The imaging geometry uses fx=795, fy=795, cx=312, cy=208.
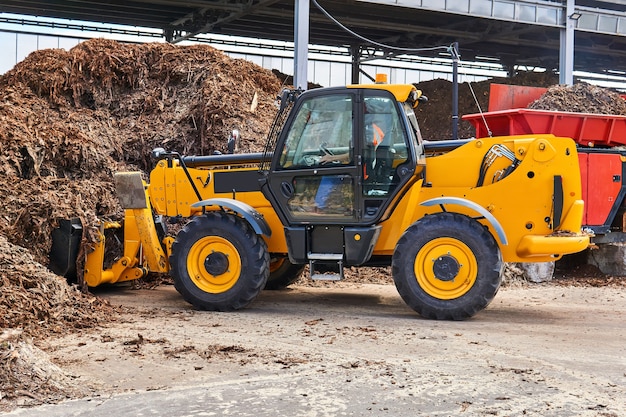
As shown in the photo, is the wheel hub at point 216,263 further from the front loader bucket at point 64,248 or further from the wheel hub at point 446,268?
the wheel hub at point 446,268

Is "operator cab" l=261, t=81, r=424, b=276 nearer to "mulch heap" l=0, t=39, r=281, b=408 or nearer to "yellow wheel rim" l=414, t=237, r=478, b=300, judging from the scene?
"yellow wheel rim" l=414, t=237, r=478, b=300

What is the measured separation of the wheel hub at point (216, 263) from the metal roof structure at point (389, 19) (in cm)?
1117

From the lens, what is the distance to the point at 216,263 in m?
7.70

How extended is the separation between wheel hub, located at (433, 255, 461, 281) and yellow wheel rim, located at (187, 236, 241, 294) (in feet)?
6.23

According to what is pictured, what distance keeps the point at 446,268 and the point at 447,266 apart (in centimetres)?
2

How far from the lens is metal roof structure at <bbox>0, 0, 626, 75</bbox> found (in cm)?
1983

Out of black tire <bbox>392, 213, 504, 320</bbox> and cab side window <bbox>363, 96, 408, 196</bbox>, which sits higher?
cab side window <bbox>363, 96, 408, 196</bbox>

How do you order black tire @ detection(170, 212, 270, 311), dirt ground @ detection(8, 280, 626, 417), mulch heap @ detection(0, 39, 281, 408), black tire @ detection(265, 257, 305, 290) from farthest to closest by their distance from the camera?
1. black tire @ detection(265, 257, 305, 290)
2. mulch heap @ detection(0, 39, 281, 408)
3. black tire @ detection(170, 212, 270, 311)
4. dirt ground @ detection(8, 280, 626, 417)

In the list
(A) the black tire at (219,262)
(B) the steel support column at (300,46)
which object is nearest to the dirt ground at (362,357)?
(A) the black tire at (219,262)

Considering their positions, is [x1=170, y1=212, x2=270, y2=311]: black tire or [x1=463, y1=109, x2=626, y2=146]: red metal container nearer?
[x1=170, y1=212, x2=270, y2=311]: black tire

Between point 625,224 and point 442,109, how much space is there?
11093mm

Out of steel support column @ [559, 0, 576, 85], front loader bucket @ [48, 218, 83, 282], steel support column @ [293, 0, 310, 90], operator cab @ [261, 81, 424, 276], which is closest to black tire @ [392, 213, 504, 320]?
operator cab @ [261, 81, 424, 276]

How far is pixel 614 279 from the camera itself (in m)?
10.3

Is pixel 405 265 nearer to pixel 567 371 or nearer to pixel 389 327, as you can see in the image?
pixel 389 327
